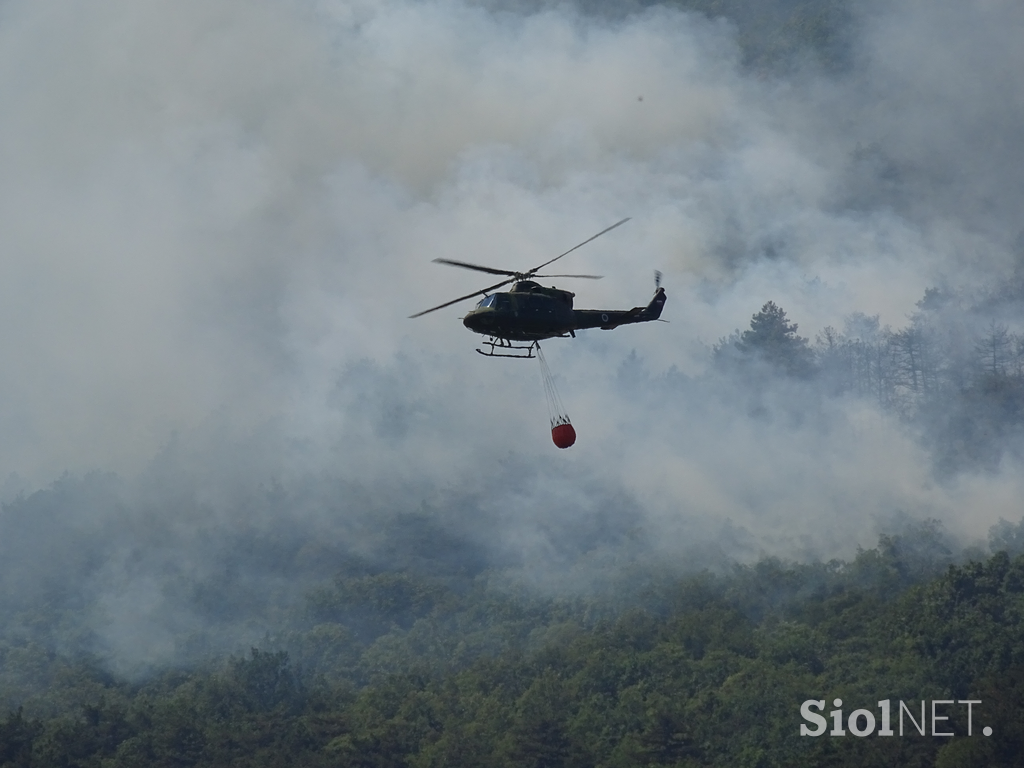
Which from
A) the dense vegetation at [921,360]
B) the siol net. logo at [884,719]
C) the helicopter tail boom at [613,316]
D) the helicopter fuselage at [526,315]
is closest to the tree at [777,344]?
the dense vegetation at [921,360]

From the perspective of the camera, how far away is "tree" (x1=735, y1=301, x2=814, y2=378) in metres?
156

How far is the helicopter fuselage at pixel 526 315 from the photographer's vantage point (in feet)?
240

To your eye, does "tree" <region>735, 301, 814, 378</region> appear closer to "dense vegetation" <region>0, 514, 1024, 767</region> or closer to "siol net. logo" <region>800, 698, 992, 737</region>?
"dense vegetation" <region>0, 514, 1024, 767</region>

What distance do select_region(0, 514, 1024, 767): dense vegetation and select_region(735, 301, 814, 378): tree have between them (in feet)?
77.0

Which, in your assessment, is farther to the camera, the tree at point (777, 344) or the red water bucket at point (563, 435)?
the tree at point (777, 344)

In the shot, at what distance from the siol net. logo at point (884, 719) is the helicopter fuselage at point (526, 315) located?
42.1 meters

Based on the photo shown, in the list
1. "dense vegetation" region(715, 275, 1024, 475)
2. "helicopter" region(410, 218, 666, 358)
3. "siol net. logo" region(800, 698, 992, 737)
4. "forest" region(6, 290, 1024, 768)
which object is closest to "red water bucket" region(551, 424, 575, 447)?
"helicopter" region(410, 218, 666, 358)

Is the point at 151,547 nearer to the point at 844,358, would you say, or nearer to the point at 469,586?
the point at 469,586

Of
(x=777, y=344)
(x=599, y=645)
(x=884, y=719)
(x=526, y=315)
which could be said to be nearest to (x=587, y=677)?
(x=599, y=645)

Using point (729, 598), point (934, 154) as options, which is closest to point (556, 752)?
point (729, 598)

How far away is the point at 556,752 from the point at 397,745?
9645 mm

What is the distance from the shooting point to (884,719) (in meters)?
110

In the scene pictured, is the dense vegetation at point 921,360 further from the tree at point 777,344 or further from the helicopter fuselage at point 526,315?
the helicopter fuselage at point 526,315

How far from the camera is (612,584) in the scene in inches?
5453
